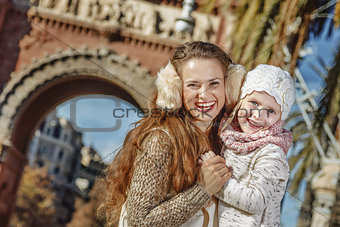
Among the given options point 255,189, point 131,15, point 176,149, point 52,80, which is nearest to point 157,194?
point 176,149

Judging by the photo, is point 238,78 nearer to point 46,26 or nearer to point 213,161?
point 213,161

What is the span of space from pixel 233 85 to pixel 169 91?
349 millimetres

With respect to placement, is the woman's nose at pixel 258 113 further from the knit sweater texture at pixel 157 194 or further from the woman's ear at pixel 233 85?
the knit sweater texture at pixel 157 194

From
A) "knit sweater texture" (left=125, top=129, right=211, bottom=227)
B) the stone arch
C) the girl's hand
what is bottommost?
"knit sweater texture" (left=125, top=129, right=211, bottom=227)

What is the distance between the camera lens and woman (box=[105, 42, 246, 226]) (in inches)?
85.7

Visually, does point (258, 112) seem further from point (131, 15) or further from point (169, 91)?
point (131, 15)

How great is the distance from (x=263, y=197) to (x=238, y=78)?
0.67 metres

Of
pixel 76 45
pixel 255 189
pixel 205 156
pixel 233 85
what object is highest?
pixel 76 45

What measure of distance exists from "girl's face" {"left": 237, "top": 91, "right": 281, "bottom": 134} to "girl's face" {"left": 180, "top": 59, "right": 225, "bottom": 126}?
0.16 m

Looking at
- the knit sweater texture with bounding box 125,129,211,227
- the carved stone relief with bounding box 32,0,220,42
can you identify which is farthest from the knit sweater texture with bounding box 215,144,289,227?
the carved stone relief with bounding box 32,0,220,42

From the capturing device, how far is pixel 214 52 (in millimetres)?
2488

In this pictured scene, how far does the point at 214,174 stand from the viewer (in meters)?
2.18

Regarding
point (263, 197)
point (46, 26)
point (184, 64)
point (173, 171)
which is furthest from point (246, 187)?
point (46, 26)

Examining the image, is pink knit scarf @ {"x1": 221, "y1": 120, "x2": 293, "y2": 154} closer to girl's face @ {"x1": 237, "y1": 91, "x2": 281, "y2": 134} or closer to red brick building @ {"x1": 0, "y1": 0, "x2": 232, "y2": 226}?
girl's face @ {"x1": 237, "y1": 91, "x2": 281, "y2": 134}
